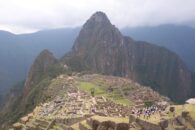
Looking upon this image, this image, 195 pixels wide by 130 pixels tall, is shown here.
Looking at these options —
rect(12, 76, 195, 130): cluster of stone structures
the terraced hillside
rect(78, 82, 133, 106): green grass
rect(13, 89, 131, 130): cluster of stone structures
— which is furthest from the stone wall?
rect(78, 82, 133, 106): green grass

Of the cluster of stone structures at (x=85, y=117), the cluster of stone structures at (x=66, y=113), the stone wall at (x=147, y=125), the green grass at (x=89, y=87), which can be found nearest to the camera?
the stone wall at (x=147, y=125)

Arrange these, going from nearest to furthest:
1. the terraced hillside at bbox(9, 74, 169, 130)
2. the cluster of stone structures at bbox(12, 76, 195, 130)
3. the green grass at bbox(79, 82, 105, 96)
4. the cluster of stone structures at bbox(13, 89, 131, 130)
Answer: the cluster of stone structures at bbox(12, 76, 195, 130), the cluster of stone structures at bbox(13, 89, 131, 130), the terraced hillside at bbox(9, 74, 169, 130), the green grass at bbox(79, 82, 105, 96)

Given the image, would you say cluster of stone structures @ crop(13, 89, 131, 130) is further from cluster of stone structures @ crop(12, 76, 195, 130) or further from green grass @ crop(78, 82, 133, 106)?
green grass @ crop(78, 82, 133, 106)

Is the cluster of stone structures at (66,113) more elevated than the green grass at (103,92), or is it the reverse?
the green grass at (103,92)

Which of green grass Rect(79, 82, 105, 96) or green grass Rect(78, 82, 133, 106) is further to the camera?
green grass Rect(79, 82, 105, 96)

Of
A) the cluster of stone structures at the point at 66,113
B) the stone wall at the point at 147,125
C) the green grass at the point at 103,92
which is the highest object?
the green grass at the point at 103,92

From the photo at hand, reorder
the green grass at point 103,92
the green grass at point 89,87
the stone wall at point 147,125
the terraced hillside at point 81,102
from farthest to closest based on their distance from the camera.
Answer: the green grass at point 89,87
the green grass at point 103,92
the terraced hillside at point 81,102
the stone wall at point 147,125

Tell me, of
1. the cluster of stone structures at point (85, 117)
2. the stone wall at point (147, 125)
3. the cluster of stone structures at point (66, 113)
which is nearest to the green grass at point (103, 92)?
the cluster of stone structures at point (85, 117)

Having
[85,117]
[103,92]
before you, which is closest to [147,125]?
[85,117]

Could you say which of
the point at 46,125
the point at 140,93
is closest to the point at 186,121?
the point at 46,125

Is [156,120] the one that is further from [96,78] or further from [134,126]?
[96,78]

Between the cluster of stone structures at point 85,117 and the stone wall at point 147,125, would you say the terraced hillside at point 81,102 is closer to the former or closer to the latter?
the cluster of stone structures at point 85,117
